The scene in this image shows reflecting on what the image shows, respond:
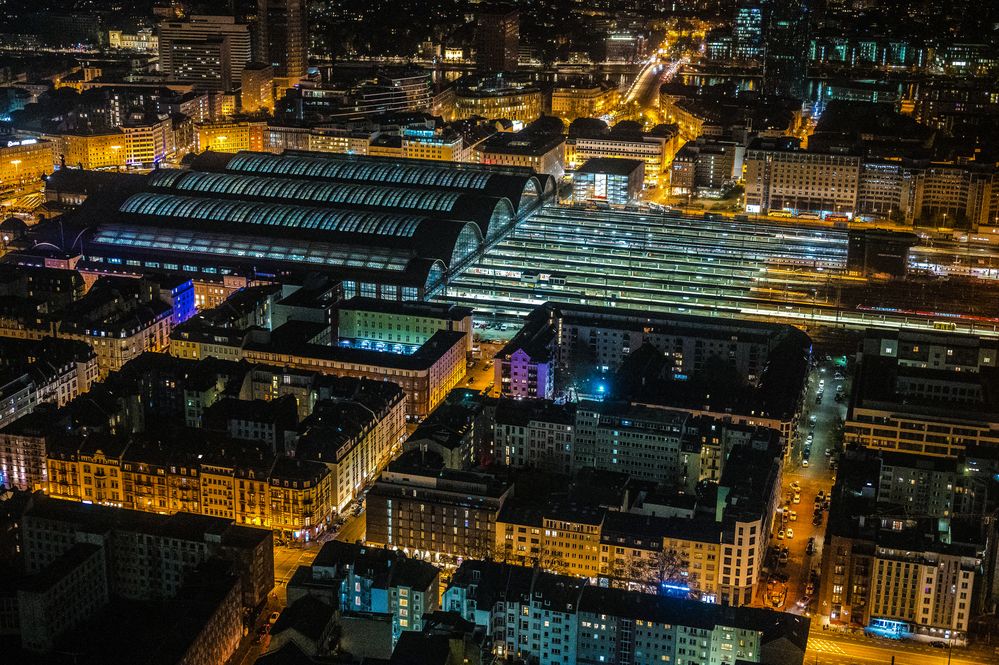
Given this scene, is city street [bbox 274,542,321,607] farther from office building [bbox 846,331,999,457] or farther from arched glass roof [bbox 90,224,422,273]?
arched glass roof [bbox 90,224,422,273]

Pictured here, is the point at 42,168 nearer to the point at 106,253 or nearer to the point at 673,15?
the point at 106,253

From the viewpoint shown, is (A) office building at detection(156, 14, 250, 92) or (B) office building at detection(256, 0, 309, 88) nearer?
(A) office building at detection(156, 14, 250, 92)

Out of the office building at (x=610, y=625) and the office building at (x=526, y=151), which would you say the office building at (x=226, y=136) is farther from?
the office building at (x=610, y=625)

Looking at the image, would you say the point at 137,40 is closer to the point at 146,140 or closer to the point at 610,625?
the point at 146,140

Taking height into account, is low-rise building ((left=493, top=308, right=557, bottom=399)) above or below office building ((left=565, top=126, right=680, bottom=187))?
below

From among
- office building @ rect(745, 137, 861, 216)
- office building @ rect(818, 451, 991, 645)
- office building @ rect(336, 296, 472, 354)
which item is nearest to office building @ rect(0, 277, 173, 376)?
office building @ rect(336, 296, 472, 354)

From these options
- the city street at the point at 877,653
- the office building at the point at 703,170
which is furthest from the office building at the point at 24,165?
the city street at the point at 877,653

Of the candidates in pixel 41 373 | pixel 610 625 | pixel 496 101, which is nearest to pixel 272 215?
pixel 41 373
